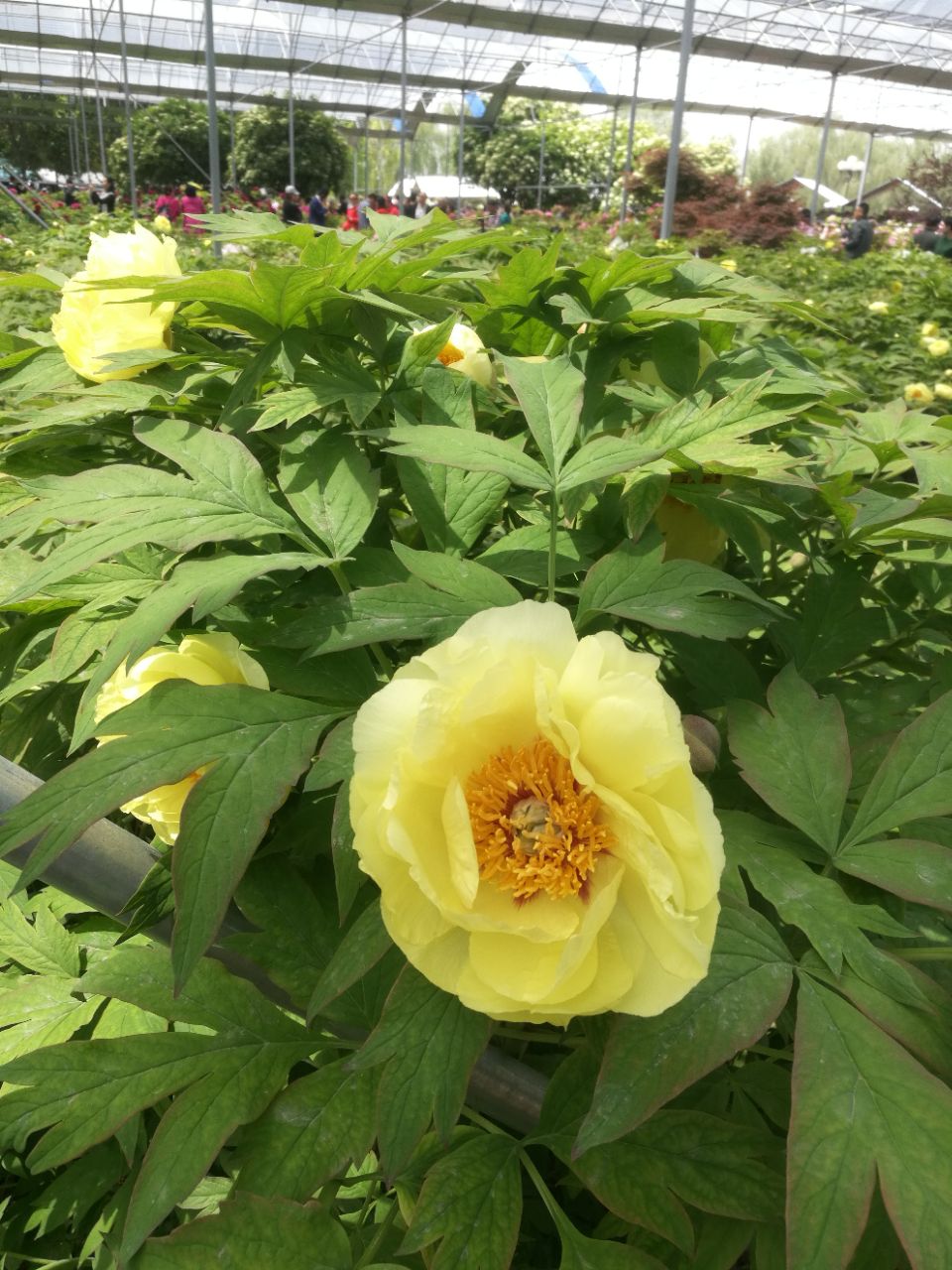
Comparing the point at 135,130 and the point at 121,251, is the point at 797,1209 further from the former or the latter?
the point at 135,130

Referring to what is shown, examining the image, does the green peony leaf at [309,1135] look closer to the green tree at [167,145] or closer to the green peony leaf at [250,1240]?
the green peony leaf at [250,1240]

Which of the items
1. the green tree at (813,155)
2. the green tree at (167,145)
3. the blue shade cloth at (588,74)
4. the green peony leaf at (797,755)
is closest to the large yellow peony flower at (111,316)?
the green peony leaf at (797,755)

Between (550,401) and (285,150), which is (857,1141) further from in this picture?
(285,150)

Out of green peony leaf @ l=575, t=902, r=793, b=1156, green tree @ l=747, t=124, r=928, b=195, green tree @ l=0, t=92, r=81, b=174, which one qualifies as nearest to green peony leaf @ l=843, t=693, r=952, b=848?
green peony leaf @ l=575, t=902, r=793, b=1156

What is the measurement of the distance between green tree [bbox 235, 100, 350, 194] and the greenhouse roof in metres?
1.14

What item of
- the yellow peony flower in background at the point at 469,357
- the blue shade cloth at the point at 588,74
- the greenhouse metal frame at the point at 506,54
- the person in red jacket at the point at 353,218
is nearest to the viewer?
the yellow peony flower in background at the point at 469,357

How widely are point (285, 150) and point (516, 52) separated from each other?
6.27 metres

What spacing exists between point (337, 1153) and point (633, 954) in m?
0.27

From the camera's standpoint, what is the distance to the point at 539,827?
21.8 inches

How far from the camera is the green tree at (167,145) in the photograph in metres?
24.7

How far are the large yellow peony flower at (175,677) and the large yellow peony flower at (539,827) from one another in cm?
20

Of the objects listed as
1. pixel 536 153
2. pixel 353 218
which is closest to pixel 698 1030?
pixel 353 218

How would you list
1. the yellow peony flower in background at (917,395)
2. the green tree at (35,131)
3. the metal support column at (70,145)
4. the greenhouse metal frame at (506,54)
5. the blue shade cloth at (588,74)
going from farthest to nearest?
the metal support column at (70,145) → the green tree at (35,131) → the blue shade cloth at (588,74) → the greenhouse metal frame at (506,54) → the yellow peony flower in background at (917,395)

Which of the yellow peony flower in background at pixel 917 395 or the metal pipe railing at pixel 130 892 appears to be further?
the yellow peony flower in background at pixel 917 395
